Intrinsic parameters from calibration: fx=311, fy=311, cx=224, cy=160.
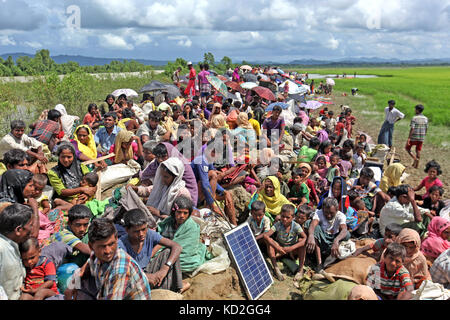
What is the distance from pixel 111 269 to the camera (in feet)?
8.20

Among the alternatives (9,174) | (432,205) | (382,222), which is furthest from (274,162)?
(9,174)

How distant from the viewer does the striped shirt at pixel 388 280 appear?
136 inches

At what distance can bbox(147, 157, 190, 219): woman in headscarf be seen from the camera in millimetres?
4387

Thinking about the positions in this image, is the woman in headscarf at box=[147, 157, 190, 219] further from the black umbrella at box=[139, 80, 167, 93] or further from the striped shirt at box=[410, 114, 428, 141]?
the black umbrella at box=[139, 80, 167, 93]

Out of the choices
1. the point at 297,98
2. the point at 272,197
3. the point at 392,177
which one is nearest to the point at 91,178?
the point at 272,197

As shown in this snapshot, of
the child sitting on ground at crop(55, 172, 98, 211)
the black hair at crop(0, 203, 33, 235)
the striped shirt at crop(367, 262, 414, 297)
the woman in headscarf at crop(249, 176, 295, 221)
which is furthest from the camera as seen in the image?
the woman in headscarf at crop(249, 176, 295, 221)

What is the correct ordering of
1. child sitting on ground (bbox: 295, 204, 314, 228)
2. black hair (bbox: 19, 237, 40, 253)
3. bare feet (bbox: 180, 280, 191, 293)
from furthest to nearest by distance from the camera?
child sitting on ground (bbox: 295, 204, 314, 228) < bare feet (bbox: 180, 280, 191, 293) < black hair (bbox: 19, 237, 40, 253)

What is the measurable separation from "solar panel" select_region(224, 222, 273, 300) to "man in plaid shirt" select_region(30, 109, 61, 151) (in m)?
4.45

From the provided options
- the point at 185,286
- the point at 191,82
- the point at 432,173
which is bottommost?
the point at 185,286

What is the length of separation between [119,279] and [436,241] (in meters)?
4.32

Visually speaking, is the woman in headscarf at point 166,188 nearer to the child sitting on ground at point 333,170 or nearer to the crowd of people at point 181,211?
the crowd of people at point 181,211

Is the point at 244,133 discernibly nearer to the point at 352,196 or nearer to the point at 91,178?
the point at 352,196

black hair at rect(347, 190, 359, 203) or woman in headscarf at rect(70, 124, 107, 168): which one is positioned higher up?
woman in headscarf at rect(70, 124, 107, 168)

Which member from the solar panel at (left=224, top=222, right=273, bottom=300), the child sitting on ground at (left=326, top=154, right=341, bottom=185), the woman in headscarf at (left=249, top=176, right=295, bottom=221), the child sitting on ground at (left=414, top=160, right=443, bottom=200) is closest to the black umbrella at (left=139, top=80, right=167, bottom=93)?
the child sitting on ground at (left=326, top=154, right=341, bottom=185)
